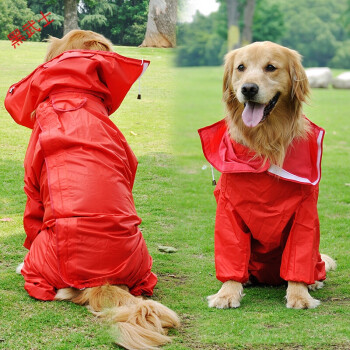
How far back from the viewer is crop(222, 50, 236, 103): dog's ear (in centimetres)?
371

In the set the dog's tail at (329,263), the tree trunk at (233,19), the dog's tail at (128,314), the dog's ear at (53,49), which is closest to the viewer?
the tree trunk at (233,19)

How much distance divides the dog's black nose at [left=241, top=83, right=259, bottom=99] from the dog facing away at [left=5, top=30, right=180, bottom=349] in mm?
710

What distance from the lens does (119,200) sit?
346 centimetres

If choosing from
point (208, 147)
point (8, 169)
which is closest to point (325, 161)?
point (8, 169)

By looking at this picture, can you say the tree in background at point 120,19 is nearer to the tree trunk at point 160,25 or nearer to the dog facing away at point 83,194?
the tree trunk at point 160,25

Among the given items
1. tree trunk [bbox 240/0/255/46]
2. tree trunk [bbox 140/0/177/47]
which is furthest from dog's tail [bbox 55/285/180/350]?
tree trunk [bbox 140/0/177/47]

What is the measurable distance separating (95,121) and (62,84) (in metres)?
0.31

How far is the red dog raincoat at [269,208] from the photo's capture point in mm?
3492

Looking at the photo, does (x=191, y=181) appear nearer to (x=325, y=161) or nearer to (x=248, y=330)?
(x=325, y=161)

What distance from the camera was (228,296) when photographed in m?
3.53

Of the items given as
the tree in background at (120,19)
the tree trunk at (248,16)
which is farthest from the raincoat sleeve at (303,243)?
the tree in background at (120,19)

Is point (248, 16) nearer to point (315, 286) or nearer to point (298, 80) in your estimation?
point (298, 80)

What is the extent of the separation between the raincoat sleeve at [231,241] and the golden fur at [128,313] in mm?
626

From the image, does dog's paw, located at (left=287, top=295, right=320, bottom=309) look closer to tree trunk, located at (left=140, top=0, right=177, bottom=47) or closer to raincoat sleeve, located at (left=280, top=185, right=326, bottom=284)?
raincoat sleeve, located at (left=280, top=185, right=326, bottom=284)
